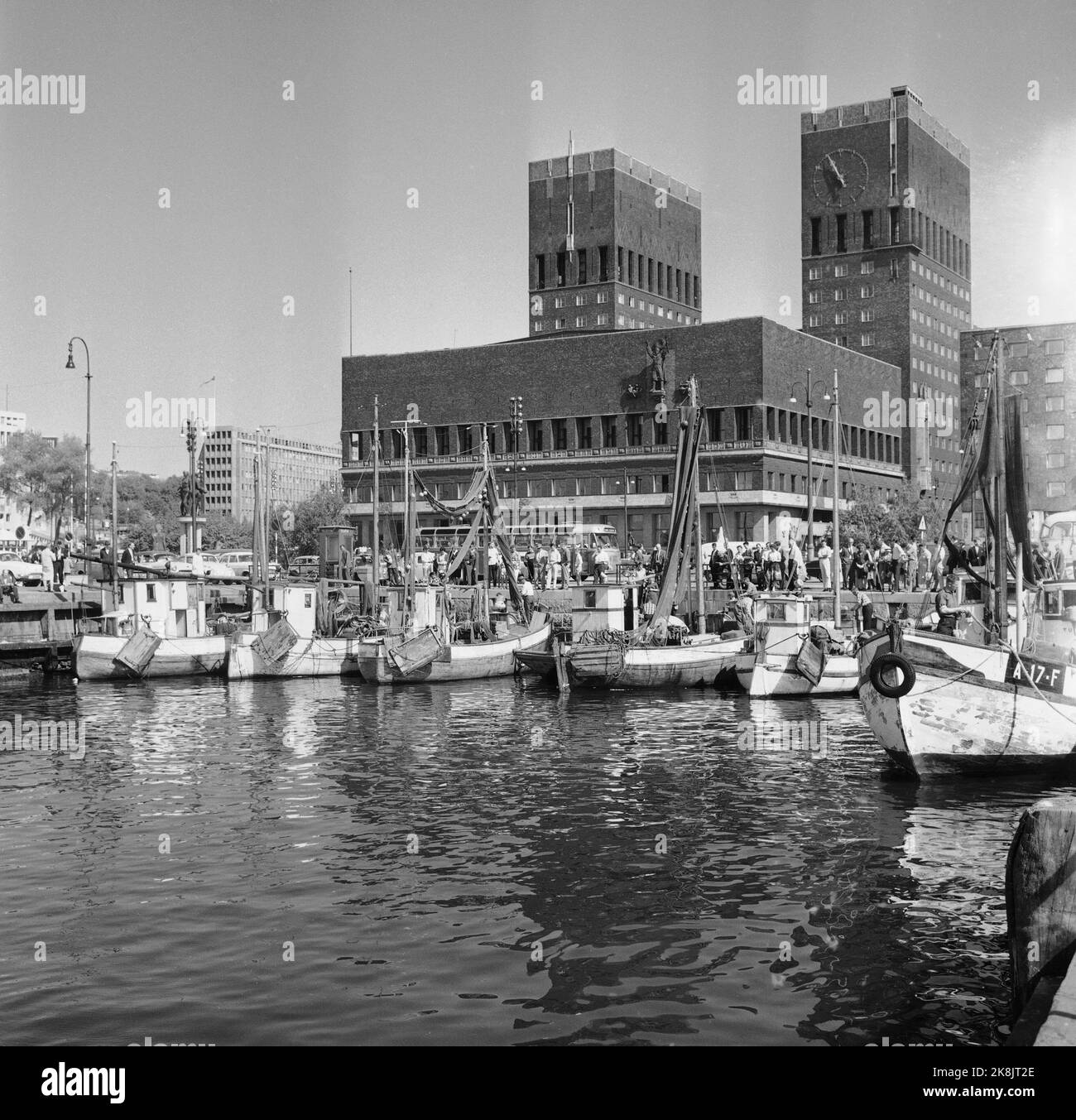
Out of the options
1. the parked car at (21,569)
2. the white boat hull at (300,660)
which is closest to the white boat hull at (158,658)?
the white boat hull at (300,660)

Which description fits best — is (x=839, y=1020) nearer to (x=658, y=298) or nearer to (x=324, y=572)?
(x=324, y=572)

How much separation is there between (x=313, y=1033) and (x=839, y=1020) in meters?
5.33

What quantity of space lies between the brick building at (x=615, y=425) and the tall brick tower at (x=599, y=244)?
122ft

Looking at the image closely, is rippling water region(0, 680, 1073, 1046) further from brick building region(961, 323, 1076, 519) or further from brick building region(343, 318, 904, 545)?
brick building region(961, 323, 1076, 519)

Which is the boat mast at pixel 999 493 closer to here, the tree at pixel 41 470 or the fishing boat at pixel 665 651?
the fishing boat at pixel 665 651

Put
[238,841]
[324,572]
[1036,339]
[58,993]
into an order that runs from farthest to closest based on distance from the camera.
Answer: [1036,339], [324,572], [238,841], [58,993]

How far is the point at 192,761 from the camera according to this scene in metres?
32.2

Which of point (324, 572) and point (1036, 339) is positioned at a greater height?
point (1036, 339)

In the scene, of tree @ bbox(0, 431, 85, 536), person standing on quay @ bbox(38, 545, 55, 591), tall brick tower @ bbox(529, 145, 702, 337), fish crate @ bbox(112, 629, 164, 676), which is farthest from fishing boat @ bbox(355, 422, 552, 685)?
tall brick tower @ bbox(529, 145, 702, 337)

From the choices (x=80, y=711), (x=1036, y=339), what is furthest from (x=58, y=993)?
(x=1036, y=339)

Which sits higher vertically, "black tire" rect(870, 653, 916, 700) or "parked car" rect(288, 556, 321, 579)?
"parked car" rect(288, 556, 321, 579)

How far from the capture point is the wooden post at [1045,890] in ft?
38.5

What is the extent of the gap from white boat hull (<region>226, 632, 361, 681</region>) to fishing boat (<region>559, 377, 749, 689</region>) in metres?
10.2

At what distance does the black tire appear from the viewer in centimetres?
2709
